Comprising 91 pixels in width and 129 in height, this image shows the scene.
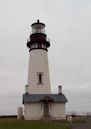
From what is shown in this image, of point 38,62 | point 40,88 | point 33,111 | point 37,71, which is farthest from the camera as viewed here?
point 38,62

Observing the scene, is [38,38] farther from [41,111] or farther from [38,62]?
[41,111]

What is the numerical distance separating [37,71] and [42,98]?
3.91m

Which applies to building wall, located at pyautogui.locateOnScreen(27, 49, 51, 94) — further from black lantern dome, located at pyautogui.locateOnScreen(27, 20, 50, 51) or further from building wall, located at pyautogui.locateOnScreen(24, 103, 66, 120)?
building wall, located at pyautogui.locateOnScreen(24, 103, 66, 120)

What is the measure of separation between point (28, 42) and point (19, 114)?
9.88 m

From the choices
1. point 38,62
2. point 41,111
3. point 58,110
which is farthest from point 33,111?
point 38,62

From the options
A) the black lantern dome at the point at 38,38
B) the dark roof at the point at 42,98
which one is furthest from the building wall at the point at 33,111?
the black lantern dome at the point at 38,38

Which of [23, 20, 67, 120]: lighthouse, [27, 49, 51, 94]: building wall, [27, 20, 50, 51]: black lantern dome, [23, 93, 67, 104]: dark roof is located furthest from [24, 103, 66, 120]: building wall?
[27, 20, 50, 51]: black lantern dome

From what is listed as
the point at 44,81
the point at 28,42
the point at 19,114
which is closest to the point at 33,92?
the point at 44,81

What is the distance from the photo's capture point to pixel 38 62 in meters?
37.2

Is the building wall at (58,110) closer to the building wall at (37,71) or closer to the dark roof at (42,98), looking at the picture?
the dark roof at (42,98)

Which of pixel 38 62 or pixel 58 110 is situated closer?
pixel 58 110

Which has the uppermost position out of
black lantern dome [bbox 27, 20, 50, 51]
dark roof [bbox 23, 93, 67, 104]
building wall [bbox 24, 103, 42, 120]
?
black lantern dome [bbox 27, 20, 50, 51]

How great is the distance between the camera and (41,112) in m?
34.9

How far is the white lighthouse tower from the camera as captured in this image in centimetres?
3656
